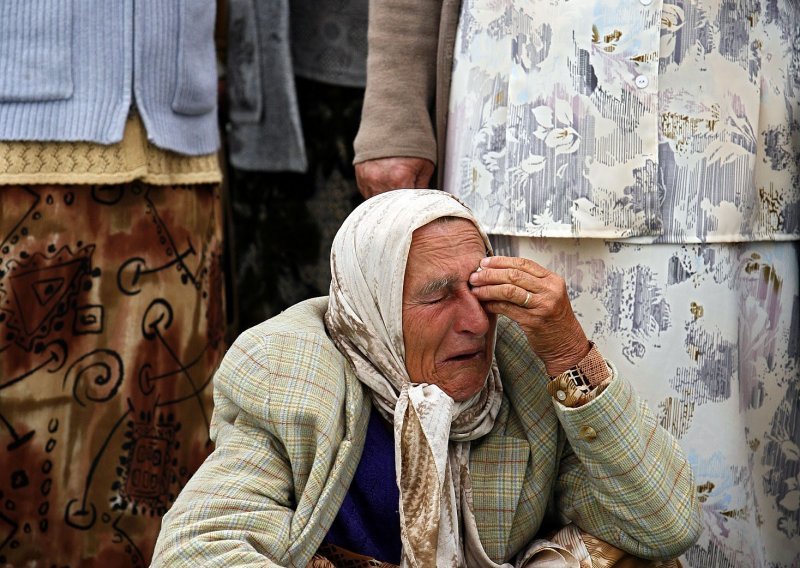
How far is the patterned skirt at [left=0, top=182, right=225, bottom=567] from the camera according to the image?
8.63ft

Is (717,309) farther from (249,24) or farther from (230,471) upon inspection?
(249,24)

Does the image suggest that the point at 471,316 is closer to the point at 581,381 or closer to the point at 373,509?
the point at 581,381

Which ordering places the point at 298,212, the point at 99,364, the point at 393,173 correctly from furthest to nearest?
the point at 298,212, the point at 99,364, the point at 393,173

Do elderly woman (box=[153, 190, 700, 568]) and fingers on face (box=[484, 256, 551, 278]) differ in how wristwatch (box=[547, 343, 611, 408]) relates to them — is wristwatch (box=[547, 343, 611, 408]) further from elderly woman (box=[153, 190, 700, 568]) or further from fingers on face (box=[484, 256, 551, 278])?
fingers on face (box=[484, 256, 551, 278])

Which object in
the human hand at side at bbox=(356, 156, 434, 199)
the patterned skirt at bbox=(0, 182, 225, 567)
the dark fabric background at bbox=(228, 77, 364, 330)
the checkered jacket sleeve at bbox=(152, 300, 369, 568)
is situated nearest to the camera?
the checkered jacket sleeve at bbox=(152, 300, 369, 568)

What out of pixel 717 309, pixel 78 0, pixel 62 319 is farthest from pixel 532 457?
pixel 78 0

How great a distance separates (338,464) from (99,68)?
1374 millimetres

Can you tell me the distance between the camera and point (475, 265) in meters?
1.87

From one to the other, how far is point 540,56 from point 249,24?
1.80 meters

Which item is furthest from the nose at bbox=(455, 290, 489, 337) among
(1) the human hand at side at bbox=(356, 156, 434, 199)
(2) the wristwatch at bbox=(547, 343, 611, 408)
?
(1) the human hand at side at bbox=(356, 156, 434, 199)

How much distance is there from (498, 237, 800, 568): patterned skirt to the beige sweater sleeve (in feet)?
1.36

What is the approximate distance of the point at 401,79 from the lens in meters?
2.50

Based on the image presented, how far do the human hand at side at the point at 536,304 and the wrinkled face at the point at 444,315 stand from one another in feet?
0.12

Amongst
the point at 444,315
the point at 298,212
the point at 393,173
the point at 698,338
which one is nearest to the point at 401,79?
the point at 393,173
